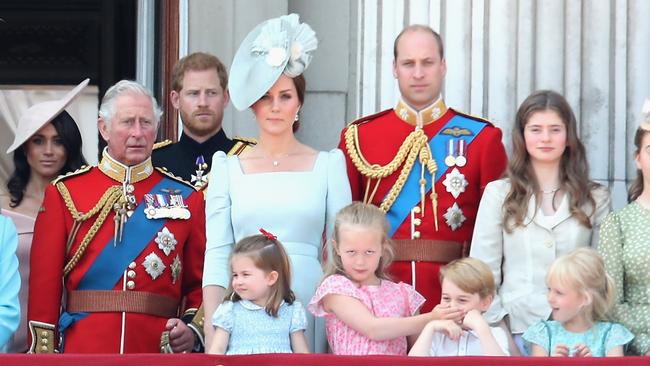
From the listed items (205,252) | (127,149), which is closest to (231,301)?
(205,252)

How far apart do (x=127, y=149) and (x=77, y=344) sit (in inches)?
27.5

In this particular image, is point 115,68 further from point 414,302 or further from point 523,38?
point 414,302

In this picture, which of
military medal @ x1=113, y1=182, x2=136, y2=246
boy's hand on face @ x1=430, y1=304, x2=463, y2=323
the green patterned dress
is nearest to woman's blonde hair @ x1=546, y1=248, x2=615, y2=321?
the green patterned dress

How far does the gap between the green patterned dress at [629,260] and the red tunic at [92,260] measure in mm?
1412

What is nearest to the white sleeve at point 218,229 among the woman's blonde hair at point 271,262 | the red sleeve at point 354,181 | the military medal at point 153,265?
the woman's blonde hair at point 271,262

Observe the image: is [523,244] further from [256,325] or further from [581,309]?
[256,325]

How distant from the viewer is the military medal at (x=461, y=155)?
20.4ft

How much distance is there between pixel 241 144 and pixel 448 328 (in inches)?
64.8

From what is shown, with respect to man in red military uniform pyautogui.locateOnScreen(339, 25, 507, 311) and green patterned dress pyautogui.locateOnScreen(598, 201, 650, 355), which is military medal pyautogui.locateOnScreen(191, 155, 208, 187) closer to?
man in red military uniform pyautogui.locateOnScreen(339, 25, 507, 311)

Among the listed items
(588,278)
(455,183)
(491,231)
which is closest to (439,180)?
(455,183)

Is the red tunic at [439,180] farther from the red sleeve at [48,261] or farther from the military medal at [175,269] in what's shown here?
the red sleeve at [48,261]

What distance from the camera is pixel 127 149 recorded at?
6.31 metres

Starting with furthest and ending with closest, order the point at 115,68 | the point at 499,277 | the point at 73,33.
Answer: the point at 73,33
the point at 115,68
the point at 499,277

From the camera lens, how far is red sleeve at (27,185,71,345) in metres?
6.07
